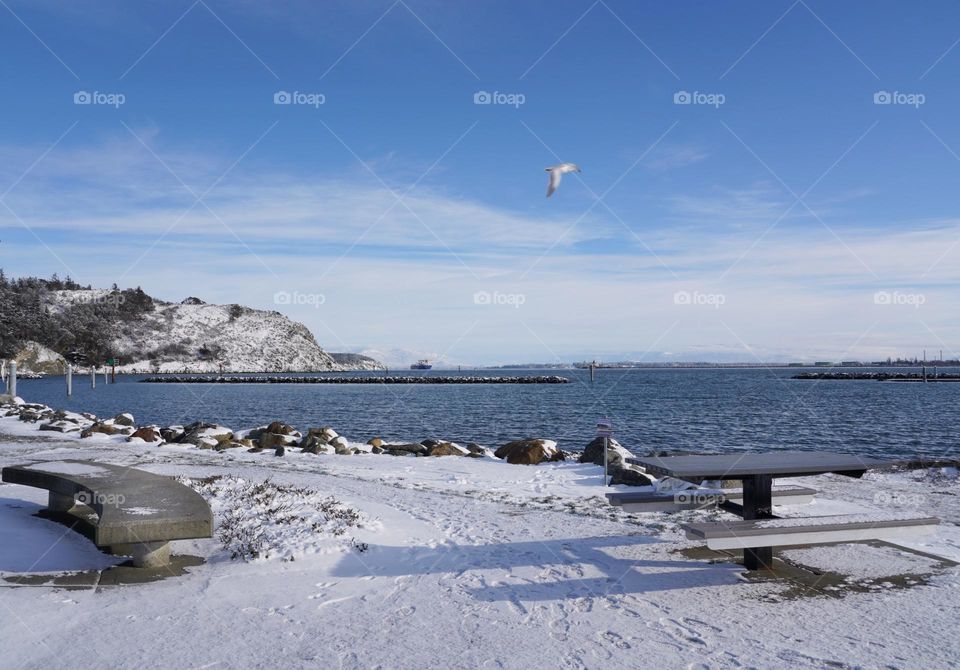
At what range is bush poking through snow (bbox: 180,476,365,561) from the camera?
317 inches

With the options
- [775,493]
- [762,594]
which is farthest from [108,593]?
[775,493]

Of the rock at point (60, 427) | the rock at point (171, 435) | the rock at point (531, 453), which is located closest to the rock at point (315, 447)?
the rock at point (531, 453)

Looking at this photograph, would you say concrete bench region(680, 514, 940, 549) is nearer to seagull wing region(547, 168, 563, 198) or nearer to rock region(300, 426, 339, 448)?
seagull wing region(547, 168, 563, 198)

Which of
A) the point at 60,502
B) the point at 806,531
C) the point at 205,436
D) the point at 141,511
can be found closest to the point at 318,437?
the point at 205,436

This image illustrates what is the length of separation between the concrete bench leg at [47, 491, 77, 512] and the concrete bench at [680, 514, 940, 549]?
316 inches

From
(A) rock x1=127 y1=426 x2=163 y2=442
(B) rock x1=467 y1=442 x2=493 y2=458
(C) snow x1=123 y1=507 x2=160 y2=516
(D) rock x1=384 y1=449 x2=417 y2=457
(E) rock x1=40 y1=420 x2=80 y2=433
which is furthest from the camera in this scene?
(E) rock x1=40 y1=420 x2=80 y2=433

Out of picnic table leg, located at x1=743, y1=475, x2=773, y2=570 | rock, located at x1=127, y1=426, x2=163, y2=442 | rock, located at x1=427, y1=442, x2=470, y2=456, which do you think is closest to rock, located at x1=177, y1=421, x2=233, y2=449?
rock, located at x1=127, y1=426, x2=163, y2=442

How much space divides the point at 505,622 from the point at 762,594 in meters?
2.66

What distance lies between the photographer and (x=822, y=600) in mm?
6641

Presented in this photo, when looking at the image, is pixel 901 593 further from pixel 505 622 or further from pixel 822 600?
pixel 505 622

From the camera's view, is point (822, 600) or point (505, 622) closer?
point (505, 622)

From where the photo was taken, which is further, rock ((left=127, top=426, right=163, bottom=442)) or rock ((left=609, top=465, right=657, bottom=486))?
rock ((left=127, top=426, right=163, bottom=442))

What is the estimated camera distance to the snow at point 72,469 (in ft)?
30.8

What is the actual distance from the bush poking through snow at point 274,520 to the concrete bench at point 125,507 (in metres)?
0.72
